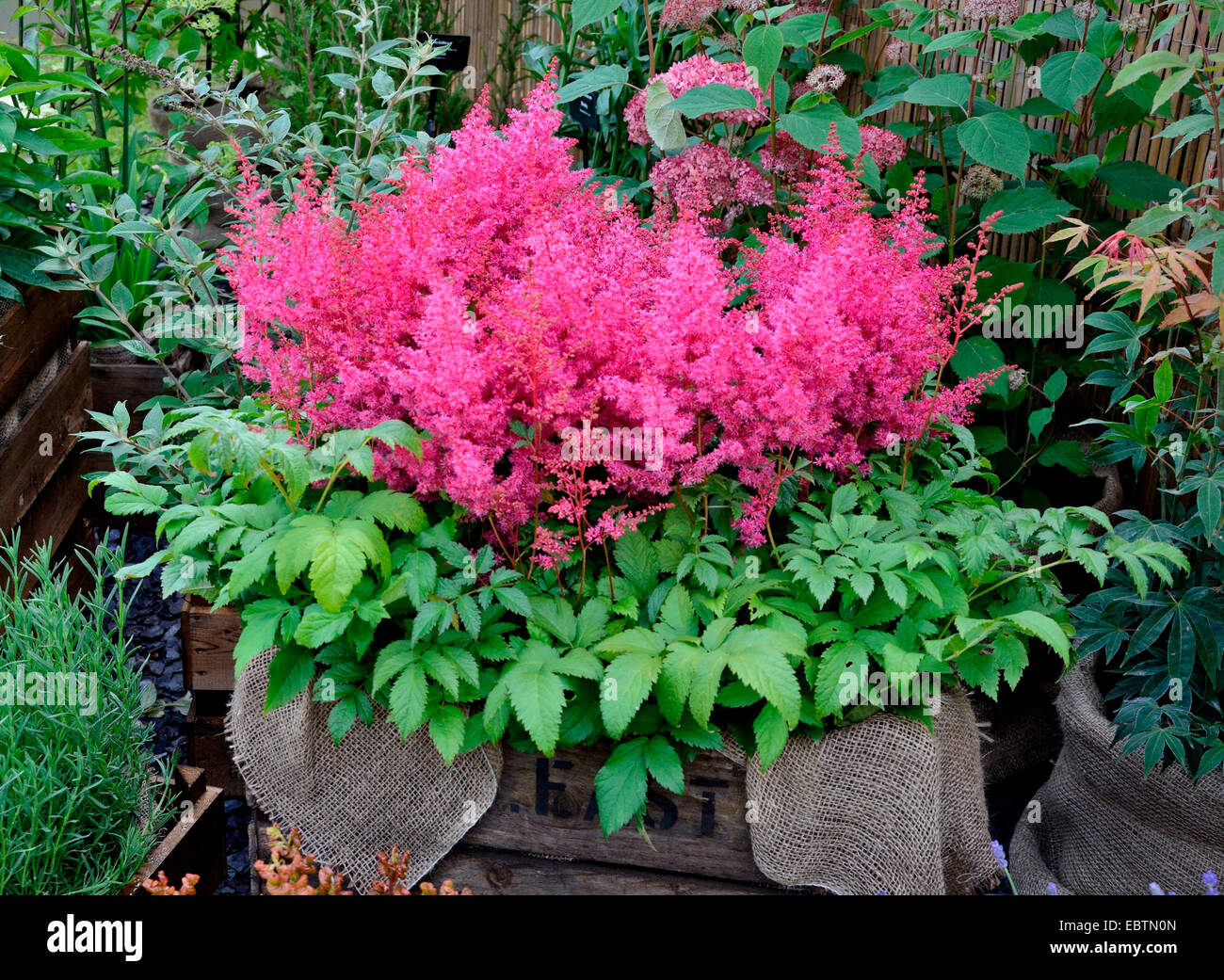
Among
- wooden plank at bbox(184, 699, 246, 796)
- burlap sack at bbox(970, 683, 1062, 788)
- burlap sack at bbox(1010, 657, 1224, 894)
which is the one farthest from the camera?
burlap sack at bbox(970, 683, 1062, 788)

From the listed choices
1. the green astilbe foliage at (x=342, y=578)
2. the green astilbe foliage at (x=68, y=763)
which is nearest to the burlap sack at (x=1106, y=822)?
the green astilbe foliage at (x=342, y=578)

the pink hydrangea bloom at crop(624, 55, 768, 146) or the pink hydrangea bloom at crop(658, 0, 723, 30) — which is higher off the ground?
the pink hydrangea bloom at crop(658, 0, 723, 30)

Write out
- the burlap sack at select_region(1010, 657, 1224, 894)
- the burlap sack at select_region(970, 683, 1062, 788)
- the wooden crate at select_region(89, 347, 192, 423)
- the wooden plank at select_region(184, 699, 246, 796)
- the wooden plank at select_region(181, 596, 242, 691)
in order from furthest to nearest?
the wooden crate at select_region(89, 347, 192, 423), the burlap sack at select_region(970, 683, 1062, 788), the wooden plank at select_region(184, 699, 246, 796), the wooden plank at select_region(181, 596, 242, 691), the burlap sack at select_region(1010, 657, 1224, 894)

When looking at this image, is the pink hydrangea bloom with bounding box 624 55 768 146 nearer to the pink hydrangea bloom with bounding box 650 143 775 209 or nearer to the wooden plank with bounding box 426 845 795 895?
the pink hydrangea bloom with bounding box 650 143 775 209

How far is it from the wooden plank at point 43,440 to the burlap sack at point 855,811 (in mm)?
1767

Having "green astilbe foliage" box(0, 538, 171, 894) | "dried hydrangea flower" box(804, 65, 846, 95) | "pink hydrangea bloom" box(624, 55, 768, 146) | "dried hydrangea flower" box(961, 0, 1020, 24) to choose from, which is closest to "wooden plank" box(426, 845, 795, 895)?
"green astilbe foliage" box(0, 538, 171, 894)

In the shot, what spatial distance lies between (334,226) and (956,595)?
3.71 ft

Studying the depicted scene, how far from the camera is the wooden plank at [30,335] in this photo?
2412mm

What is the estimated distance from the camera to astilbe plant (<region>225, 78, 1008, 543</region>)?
5.08 ft

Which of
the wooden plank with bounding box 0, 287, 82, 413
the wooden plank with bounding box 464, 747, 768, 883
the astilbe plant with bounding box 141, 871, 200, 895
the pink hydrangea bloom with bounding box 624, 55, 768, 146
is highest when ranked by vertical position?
the pink hydrangea bloom with bounding box 624, 55, 768, 146

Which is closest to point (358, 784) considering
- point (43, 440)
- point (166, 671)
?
point (166, 671)

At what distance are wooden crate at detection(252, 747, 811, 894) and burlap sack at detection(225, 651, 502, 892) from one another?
34 mm
